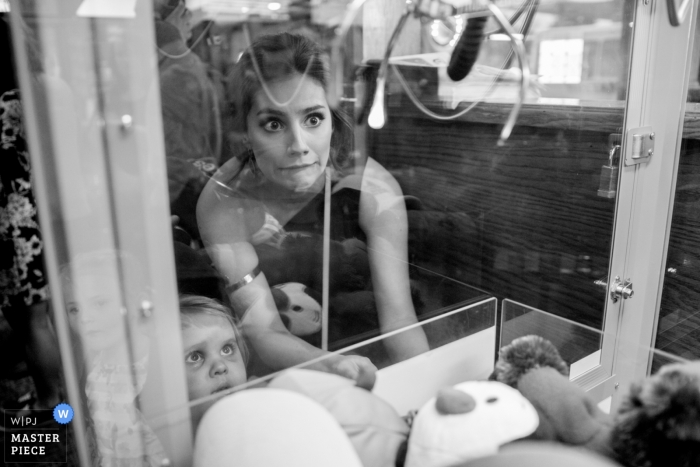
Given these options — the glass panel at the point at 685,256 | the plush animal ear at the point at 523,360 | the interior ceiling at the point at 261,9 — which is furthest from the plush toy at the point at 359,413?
the glass panel at the point at 685,256

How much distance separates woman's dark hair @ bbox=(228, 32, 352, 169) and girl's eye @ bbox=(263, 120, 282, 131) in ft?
0.11

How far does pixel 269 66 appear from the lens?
79cm

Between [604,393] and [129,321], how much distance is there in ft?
1.88

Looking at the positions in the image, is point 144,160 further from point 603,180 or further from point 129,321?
point 603,180

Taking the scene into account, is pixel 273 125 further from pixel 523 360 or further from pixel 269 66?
pixel 523 360

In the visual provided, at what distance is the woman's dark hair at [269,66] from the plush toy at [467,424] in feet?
1.55

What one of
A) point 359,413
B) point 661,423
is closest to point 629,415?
point 661,423

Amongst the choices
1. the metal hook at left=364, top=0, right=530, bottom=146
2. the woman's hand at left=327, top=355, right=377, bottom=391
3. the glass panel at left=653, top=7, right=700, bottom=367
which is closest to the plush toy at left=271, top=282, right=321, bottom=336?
the woman's hand at left=327, top=355, right=377, bottom=391

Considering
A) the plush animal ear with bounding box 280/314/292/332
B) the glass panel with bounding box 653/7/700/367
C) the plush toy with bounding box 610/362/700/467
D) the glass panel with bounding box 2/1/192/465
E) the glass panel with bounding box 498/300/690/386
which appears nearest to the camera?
the plush toy with bounding box 610/362/700/467

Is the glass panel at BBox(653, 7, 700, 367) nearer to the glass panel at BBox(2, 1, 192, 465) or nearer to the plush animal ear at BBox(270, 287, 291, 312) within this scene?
the plush animal ear at BBox(270, 287, 291, 312)

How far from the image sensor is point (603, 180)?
1257 millimetres

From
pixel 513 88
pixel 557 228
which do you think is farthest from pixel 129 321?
pixel 557 228

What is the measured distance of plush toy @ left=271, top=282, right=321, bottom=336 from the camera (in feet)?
2.92

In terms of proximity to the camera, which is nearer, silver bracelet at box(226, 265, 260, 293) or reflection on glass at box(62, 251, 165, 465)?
reflection on glass at box(62, 251, 165, 465)
